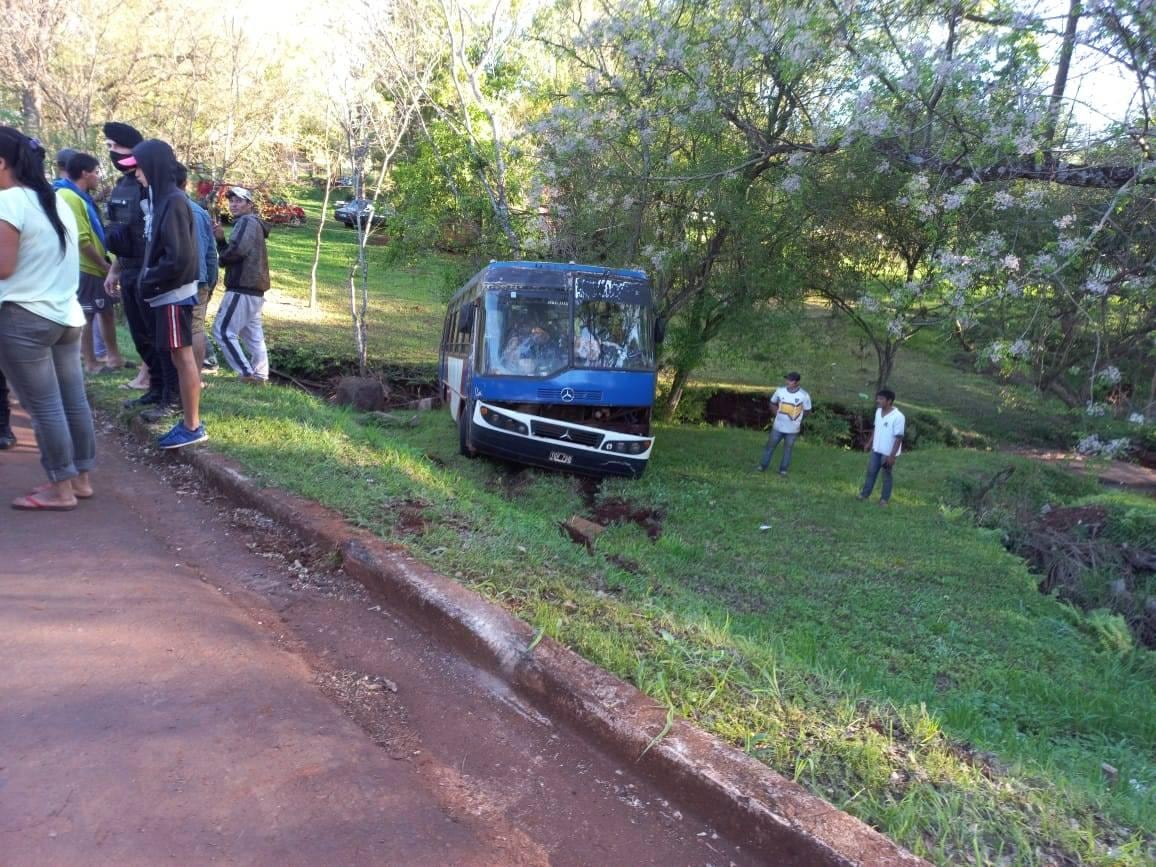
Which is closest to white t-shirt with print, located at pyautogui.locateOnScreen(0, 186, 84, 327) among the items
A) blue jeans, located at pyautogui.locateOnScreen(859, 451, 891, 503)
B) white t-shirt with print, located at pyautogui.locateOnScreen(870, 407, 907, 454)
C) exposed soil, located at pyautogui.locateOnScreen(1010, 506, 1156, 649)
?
exposed soil, located at pyautogui.locateOnScreen(1010, 506, 1156, 649)

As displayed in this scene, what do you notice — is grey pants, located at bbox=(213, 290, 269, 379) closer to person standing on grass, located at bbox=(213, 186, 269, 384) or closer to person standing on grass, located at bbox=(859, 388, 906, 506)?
person standing on grass, located at bbox=(213, 186, 269, 384)

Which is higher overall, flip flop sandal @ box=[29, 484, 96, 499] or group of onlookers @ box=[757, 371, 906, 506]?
flip flop sandal @ box=[29, 484, 96, 499]

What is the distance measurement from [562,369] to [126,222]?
195 inches

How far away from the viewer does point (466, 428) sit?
10.4m

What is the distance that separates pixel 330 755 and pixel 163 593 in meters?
1.50

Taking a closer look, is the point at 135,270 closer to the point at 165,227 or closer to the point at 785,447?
the point at 165,227

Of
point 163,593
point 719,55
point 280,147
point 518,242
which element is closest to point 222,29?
point 280,147

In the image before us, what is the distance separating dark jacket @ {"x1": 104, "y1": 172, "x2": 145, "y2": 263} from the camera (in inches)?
262

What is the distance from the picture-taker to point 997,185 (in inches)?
317

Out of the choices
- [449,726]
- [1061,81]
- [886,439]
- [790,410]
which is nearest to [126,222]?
[449,726]

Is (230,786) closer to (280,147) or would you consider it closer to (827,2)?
(827,2)

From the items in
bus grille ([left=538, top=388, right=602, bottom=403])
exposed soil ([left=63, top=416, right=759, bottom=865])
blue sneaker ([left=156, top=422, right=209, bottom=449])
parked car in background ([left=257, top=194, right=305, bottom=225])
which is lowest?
bus grille ([left=538, top=388, right=602, bottom=403])

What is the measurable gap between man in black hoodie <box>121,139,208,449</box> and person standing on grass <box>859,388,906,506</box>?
8.94m

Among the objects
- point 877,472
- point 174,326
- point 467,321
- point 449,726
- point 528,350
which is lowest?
point 877,472
